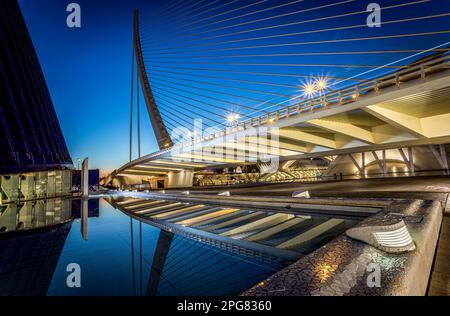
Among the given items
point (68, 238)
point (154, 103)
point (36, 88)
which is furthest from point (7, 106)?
point (68, 238)

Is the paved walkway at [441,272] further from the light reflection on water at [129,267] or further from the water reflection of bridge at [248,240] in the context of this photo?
the light reflection on water at [129,267]

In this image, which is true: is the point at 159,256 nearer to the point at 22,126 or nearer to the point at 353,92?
the point at 353,92

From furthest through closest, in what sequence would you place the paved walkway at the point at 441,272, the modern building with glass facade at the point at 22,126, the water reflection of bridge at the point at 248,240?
the modern building with glass facade at the point at 22,126 → the water reflection of bridge at the point at 248,240 → the paved walkway at the point at 441,272

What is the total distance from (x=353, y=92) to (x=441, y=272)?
9.09 meters

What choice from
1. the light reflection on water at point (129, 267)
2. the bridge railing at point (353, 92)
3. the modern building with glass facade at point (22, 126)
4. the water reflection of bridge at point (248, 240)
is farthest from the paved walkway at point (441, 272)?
the modern building with glass facade at point (22, 126)

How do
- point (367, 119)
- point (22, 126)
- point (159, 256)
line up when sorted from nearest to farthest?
1. point (159, 256)
2. point (367, 119)
3. point (22, 126)

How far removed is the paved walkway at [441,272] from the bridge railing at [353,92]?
688 centimetres

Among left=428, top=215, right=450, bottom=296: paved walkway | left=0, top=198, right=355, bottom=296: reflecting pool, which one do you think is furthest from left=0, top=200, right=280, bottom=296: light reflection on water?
left=428, top=215, right=450, bottom=296: paved walkway

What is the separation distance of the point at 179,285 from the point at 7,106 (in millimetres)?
22976

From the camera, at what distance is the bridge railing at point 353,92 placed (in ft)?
25.2

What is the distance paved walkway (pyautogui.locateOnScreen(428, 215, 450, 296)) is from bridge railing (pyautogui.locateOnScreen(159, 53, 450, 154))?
6.88 metres

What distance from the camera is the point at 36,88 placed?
2477 cm

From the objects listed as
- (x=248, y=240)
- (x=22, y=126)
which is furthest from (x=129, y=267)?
(x=22, y=126)

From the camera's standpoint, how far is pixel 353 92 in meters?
9.76
